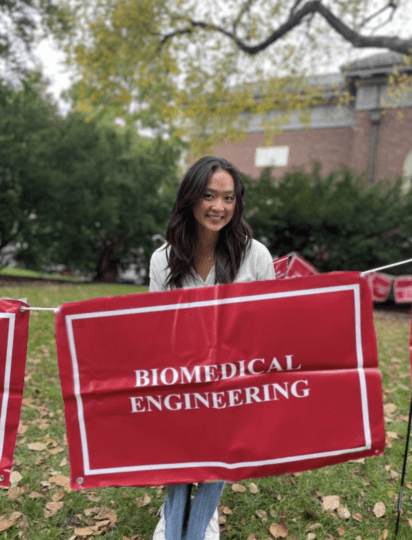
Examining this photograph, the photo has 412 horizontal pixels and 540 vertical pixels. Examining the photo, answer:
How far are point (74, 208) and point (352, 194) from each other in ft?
28.7

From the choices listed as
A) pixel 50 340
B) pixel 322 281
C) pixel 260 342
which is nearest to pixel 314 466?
pixel 260 342

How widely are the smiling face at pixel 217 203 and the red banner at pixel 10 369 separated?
92cm

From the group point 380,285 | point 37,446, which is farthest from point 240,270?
point 380,285

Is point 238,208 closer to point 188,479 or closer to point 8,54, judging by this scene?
point 188,479

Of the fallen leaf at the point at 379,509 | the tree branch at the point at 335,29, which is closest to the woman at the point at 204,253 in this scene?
the fallen leaf at the point at 379,509

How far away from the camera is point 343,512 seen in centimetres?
289

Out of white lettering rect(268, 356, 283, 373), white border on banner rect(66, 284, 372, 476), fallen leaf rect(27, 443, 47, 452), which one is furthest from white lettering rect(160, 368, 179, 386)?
fallen leaf rect(27, 443, 47, 452)

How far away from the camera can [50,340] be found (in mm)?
6633

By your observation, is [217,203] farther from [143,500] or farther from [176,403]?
[143,500]

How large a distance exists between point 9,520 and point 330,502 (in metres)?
2.03

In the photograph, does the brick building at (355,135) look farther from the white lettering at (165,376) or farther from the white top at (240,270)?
the white lettering at (165,376)

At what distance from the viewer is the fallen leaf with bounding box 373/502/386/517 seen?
113 inches

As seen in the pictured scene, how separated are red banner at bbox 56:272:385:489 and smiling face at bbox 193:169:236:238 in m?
0.39

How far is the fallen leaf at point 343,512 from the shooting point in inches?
112
